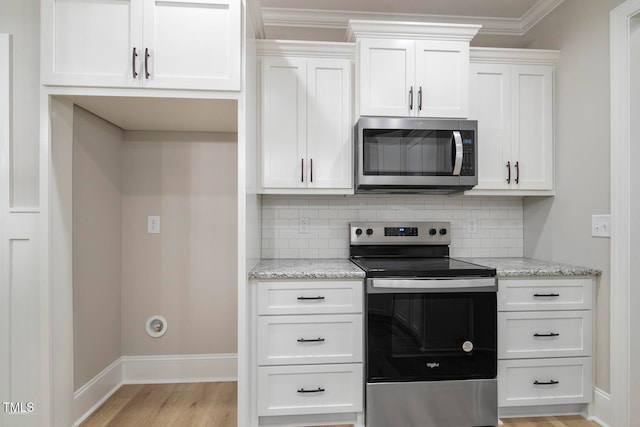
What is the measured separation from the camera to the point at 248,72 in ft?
6.21

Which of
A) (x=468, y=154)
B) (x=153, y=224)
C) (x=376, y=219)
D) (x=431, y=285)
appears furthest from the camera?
(x=376, y=219)

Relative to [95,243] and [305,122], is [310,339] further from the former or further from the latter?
[95,243]

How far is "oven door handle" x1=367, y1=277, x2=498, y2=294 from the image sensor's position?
192cm

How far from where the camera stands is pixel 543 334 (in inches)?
80.7

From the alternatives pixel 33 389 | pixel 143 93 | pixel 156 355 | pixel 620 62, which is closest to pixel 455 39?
pixel 620 62

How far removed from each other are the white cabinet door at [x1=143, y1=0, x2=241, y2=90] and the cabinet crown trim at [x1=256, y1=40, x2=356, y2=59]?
51 centimetres

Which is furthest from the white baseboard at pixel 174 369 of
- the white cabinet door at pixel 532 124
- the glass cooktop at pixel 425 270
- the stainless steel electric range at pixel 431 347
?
the white cabinet door at pixel 532 124

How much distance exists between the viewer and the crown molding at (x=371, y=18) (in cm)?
255

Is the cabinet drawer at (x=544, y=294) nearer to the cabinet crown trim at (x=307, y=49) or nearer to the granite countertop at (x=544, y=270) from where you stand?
the granite countertop at (x=544, y=270)

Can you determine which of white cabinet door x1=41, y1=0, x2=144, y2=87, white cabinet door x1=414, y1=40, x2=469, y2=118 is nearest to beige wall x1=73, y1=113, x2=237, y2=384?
white cabinet door x1=41, y1=0, x2=144, y2=87

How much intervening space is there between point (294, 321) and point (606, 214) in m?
1.84

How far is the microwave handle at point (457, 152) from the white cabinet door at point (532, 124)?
0.54m

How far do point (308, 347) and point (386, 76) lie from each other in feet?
5.43

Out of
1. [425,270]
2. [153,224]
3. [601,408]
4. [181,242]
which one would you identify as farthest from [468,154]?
[153,224]
